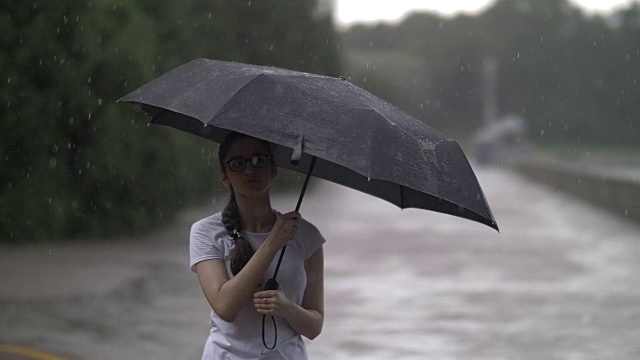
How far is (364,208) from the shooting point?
2997 cm

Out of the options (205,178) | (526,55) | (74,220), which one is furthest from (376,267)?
(526,55)

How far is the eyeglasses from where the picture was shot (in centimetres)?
321

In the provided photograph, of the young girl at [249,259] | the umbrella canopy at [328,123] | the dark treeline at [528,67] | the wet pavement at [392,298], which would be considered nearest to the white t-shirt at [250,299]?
the young girl at [249,259]

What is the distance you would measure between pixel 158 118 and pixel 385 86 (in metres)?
89.1

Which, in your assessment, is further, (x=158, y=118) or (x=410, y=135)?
(x=158, y=118)

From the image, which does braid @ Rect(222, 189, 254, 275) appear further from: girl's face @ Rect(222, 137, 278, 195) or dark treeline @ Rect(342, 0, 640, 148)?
dark treeline @ Rect(342, 0, 640, 148)

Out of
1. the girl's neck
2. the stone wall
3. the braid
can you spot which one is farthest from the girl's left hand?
the stone wall

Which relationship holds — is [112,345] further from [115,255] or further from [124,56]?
[124,56]

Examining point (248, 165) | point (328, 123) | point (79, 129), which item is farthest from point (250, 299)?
point (79, 129)

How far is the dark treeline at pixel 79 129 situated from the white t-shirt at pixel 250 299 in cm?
1291

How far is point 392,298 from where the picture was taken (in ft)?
39.0

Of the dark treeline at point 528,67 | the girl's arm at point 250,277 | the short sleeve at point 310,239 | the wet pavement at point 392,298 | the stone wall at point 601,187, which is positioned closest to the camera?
the girl's arm at point 250,277

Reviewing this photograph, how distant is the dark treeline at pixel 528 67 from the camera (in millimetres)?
115188

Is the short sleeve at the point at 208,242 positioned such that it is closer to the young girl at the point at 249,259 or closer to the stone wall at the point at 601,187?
the young girl at the point at 249,259
